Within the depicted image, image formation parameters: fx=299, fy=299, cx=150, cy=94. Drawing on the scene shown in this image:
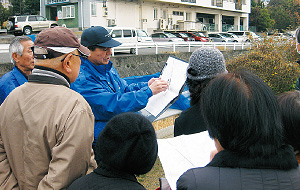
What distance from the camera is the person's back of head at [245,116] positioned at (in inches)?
50.4

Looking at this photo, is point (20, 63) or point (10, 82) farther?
point (20, 63)

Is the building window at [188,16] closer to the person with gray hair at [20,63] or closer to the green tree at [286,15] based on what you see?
the green tree at [286,15]

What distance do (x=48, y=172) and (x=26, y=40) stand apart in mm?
2272

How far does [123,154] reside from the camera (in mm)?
1449

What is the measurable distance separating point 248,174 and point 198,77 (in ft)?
2.98

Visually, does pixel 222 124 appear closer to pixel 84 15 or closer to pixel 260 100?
pixel 260 100

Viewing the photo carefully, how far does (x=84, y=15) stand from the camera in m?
26.7

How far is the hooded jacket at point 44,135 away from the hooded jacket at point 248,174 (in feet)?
2.14

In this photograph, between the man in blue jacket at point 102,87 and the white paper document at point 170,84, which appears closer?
the man in blue jacket at point 102,87

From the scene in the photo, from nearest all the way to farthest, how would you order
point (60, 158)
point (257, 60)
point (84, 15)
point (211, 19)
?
1. point (60, 158)
2. point (257, 60)
3. point (84, 15)
4. point (211, 19)

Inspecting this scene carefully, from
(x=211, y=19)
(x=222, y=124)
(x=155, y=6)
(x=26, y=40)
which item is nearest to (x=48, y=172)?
(x=222, y=124)

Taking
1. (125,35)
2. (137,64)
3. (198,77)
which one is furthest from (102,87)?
(125,35)

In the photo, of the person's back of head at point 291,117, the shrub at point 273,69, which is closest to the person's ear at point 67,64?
the person's back of head at point 291,117

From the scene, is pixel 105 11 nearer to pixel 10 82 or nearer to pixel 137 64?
pixel 137 64
